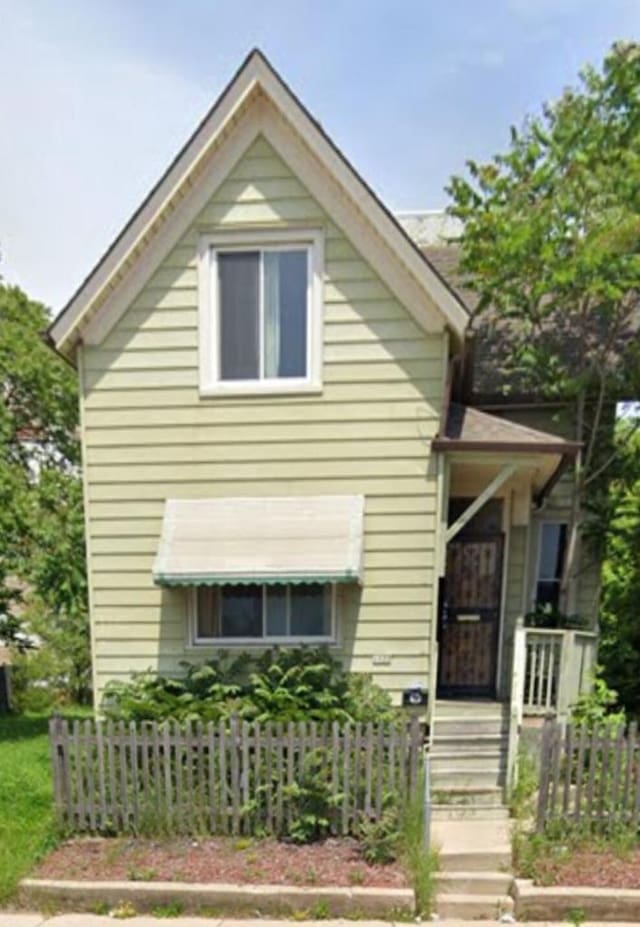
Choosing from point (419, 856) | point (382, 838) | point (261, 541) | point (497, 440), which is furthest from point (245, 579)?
point (497, 440)

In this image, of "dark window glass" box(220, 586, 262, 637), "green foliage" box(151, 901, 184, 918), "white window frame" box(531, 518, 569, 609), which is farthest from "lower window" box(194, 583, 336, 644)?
"white window frame" box(531, 518, 569, 609)

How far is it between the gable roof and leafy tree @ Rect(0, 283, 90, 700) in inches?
171

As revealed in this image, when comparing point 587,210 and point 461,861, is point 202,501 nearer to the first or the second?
point 461,861

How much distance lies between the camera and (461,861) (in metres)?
5.04

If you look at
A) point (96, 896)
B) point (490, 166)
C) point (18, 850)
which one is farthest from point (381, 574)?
point (490, 166)

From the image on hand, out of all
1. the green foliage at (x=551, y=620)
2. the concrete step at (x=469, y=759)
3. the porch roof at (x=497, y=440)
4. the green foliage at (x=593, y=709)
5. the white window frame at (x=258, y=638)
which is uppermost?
the porch roof at (x=497, y=440)

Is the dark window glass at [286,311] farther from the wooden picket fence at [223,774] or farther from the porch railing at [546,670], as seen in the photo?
the porch railing at [546,670]

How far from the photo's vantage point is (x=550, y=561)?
30.6ft

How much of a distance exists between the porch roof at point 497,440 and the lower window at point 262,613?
2177 millimetres

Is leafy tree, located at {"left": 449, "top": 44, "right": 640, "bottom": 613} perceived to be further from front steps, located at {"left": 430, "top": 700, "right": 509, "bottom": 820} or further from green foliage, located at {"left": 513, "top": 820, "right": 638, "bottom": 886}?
green foliage, located at {"left": 513, "top": 820, "right": 638, "bottom": 886}

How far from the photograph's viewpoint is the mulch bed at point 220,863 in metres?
4.75

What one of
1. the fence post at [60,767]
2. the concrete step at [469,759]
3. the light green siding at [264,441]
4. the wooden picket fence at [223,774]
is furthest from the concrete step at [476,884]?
the fence post at [60,767]

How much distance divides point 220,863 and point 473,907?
6.93 ft

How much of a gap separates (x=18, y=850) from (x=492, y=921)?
4064 mm
